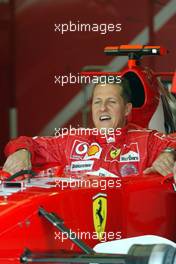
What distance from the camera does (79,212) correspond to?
203 centimetres

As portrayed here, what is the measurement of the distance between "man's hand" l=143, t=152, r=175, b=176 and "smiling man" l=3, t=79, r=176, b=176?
0.02 m

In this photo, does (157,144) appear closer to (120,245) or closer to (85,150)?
(85,150)

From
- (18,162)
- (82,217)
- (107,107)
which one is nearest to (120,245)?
(82,217)

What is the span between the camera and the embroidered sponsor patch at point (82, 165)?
2410mm

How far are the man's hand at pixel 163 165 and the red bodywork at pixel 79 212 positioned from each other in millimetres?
30

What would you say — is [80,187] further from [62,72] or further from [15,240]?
[62,72]

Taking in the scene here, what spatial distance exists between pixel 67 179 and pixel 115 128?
15.3 inches

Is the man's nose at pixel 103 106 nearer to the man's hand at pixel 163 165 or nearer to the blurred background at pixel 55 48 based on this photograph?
the man's hand at pixel 163 165

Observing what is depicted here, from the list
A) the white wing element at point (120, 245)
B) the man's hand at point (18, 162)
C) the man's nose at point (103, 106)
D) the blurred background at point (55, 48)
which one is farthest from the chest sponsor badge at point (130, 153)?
the blurred background at point (55, 48)

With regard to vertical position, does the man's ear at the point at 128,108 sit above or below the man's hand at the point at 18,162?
above

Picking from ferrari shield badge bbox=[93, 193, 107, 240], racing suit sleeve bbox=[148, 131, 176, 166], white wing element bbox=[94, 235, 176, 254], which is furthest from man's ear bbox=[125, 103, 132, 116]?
white wing element bbox=[94, 235, 176, 254]

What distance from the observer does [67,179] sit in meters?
2.13

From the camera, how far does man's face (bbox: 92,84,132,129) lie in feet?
8.05

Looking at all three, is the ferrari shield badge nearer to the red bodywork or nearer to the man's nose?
the red bodywork
